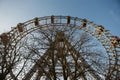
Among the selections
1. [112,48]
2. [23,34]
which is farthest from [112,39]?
[23,34]

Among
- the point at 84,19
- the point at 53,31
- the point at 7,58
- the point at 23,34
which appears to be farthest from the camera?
the point at 84,19

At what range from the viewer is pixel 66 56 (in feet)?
66.8

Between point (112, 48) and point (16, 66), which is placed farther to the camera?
point (112, 48)

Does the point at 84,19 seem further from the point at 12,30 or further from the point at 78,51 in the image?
the point at 78,51

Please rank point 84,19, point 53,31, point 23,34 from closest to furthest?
1. point 53,31
2. point 23,34
3. point 84,19

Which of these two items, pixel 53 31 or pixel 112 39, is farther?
pixel 112 39

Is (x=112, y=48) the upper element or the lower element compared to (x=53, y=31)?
lower

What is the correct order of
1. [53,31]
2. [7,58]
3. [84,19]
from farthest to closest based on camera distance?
[84,19] → [53,31] → [7,58]

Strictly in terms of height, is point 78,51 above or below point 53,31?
below

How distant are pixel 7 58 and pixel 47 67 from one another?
2.90 m

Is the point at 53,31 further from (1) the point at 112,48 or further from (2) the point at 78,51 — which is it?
(1) the point at 112,48

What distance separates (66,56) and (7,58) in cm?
423

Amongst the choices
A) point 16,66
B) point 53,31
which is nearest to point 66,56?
point 53,31

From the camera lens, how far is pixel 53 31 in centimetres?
2095
